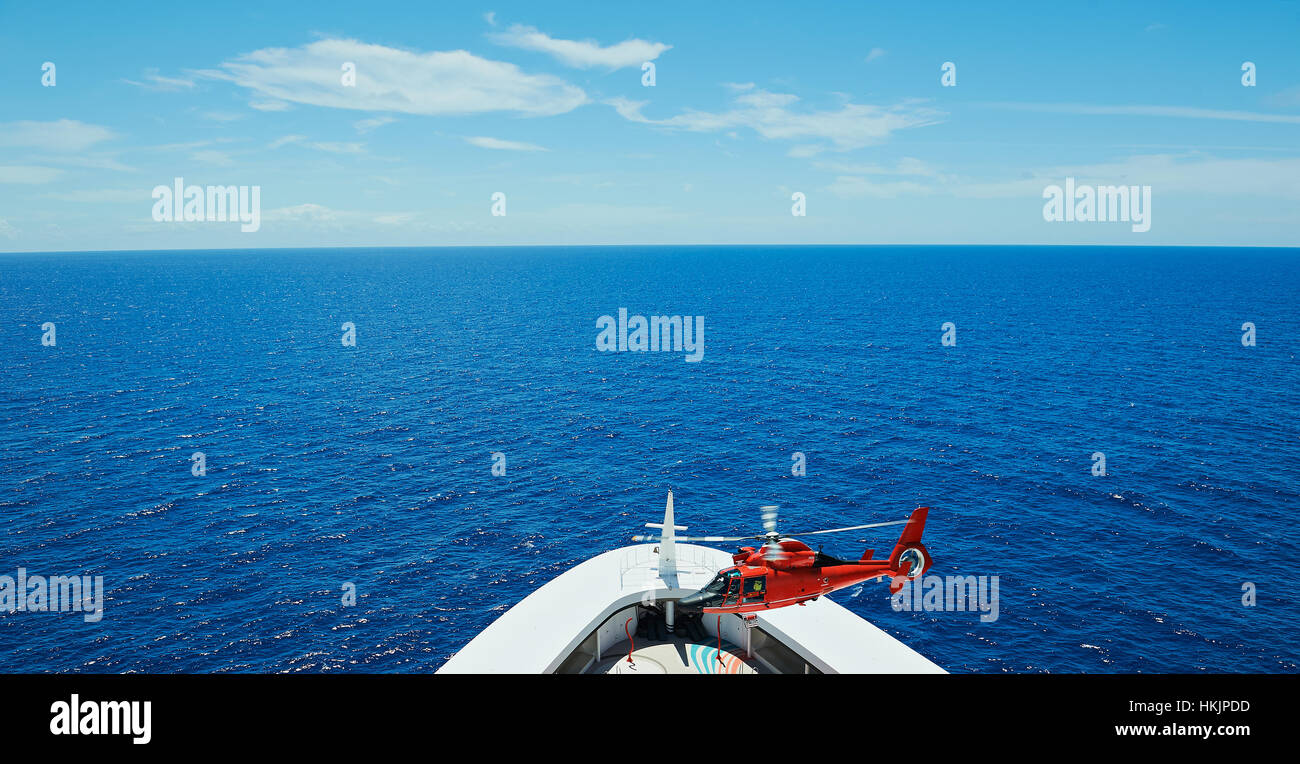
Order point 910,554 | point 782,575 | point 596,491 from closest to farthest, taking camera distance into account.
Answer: point 782,575 < point 910,554 < point 596,491

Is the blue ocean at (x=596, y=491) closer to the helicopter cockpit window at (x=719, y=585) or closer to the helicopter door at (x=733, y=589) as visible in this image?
the helicopter cockpit window at (x=719, y=585)

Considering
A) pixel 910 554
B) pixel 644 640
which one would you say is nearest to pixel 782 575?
pixel 910 554

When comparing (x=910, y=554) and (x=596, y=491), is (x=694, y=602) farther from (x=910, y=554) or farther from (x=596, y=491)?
(x=596, y=491)

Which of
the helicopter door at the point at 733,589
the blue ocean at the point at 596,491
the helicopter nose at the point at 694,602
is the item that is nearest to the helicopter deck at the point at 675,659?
the blue ocean at the point at 596,491

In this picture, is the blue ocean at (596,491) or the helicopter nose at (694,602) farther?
the blue ocean at (596,491)
